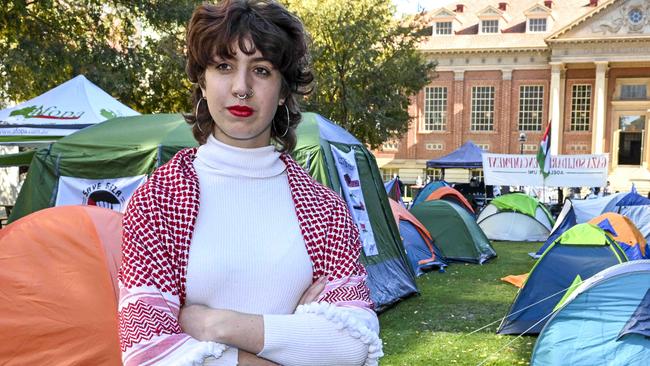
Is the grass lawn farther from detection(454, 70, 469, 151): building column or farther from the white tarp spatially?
detection(454, 70, 469, 151): building column

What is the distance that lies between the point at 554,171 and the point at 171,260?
651 inches

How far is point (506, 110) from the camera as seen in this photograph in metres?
38.2

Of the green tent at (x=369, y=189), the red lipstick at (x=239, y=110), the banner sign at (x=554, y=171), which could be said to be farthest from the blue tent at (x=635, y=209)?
the red lipstick at (x=239, y=110)

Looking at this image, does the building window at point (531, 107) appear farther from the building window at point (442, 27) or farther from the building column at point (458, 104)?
the building window at point (442, 27)

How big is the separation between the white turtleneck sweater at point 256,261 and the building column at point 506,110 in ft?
128

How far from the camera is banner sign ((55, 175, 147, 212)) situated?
681 centimetres

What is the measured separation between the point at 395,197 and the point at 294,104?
14.2 m

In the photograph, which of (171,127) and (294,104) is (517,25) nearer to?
(171,127)

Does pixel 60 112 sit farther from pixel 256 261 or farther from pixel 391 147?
pixel 391 147

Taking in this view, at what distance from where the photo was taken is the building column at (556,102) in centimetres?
3625

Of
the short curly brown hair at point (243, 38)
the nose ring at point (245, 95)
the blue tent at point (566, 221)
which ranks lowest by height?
the blue tent at point (566, 221)

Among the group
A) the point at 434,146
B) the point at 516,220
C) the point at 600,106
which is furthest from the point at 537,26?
the point at 516,220

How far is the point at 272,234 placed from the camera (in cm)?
139

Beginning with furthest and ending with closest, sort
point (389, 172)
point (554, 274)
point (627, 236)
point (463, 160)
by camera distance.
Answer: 1. point (389, 172)
2. point (463, 160)
3. point (627, 236)
4. point (554, 274)
